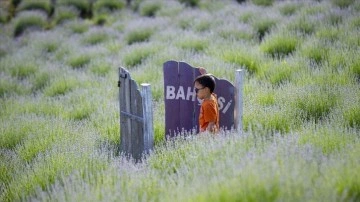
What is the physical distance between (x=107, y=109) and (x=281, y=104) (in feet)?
7.24

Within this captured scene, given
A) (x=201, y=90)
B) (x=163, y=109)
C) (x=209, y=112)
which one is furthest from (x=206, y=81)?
(x=163, y=109)

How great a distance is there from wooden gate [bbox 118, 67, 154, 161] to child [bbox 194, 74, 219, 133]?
486mm

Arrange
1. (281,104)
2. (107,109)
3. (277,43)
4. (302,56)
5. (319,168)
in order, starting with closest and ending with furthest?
1. (319,168)
2. (281,104)
3. (107,109)
4. (302,56)
5. (277,43)

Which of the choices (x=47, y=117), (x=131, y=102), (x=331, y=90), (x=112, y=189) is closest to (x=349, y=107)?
(x=331, y=90)

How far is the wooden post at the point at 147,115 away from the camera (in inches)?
154

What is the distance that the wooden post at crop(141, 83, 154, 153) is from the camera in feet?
12.9

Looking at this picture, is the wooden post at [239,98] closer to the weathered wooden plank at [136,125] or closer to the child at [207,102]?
the child at [207,102]

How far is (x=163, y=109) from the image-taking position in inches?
201

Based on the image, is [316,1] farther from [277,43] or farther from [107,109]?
[107,109]

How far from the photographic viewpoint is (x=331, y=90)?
15.2 feet

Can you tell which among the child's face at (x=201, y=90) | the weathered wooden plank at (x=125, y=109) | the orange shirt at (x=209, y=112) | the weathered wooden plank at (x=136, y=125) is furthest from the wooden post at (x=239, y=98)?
the weathered wooden plank at (x=125, y=109)

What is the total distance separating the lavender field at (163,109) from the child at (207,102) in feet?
0.78

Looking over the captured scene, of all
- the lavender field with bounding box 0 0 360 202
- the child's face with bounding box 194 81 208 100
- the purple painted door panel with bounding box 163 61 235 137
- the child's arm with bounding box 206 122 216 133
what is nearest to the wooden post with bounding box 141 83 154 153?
the lavender field with bounding box 0 0 360 202

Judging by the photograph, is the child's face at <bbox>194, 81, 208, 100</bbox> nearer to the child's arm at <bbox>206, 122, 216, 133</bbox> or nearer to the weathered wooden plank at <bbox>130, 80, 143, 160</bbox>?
the child's arm at <bbox>206, 122, 216, 133</bbox>
